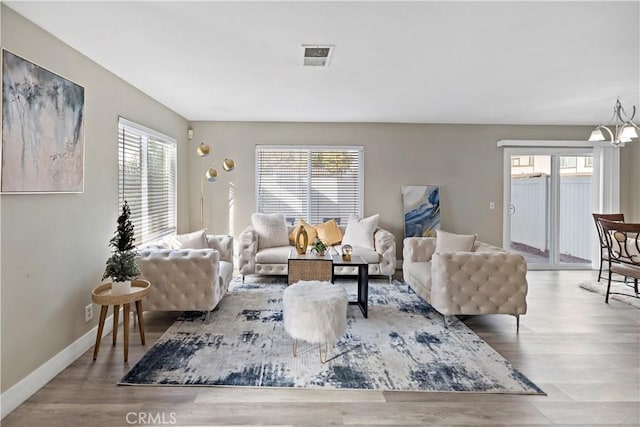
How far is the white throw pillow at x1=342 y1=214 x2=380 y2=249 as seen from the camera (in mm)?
5566

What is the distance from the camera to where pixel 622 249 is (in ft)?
14.9

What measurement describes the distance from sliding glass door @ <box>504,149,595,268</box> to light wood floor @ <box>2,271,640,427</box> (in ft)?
11.8

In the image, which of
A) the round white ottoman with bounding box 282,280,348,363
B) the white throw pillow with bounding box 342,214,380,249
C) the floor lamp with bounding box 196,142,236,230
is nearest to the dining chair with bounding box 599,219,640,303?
the white throw pillow with bounding box 342,214,380,249

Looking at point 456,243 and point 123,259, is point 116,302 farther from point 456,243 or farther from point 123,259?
point 456,243

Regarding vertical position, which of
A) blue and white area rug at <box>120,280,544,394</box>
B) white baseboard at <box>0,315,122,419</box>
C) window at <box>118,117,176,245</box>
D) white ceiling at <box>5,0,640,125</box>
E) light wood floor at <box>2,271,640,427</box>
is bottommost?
light wood floor at <box>2,271,640,427</box>

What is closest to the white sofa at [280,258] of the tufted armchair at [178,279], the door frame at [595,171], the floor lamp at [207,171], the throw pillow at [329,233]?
the throw pillow at [329,233]

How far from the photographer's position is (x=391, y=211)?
20.7 ft

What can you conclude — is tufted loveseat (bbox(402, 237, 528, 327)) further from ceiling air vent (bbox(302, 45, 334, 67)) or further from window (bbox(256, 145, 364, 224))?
window (bbox(256, 145, 364, 224))

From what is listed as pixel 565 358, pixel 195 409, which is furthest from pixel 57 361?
pixel 565 358

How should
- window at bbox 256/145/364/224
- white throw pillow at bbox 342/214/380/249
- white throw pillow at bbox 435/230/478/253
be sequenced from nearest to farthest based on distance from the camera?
white throw pillow at bbox 435/230/478/253
white throw pillow at bbox 342/214/380/249
window at bbox 256/145/364/224

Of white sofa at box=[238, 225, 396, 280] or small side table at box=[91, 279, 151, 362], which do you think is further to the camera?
white sofa at box=[238, 225, 396, 280]

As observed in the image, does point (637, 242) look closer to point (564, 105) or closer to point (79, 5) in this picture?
point (564, 105)

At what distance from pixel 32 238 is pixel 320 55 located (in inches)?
97.4

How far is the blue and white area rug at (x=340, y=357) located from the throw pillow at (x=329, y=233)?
189 cm
